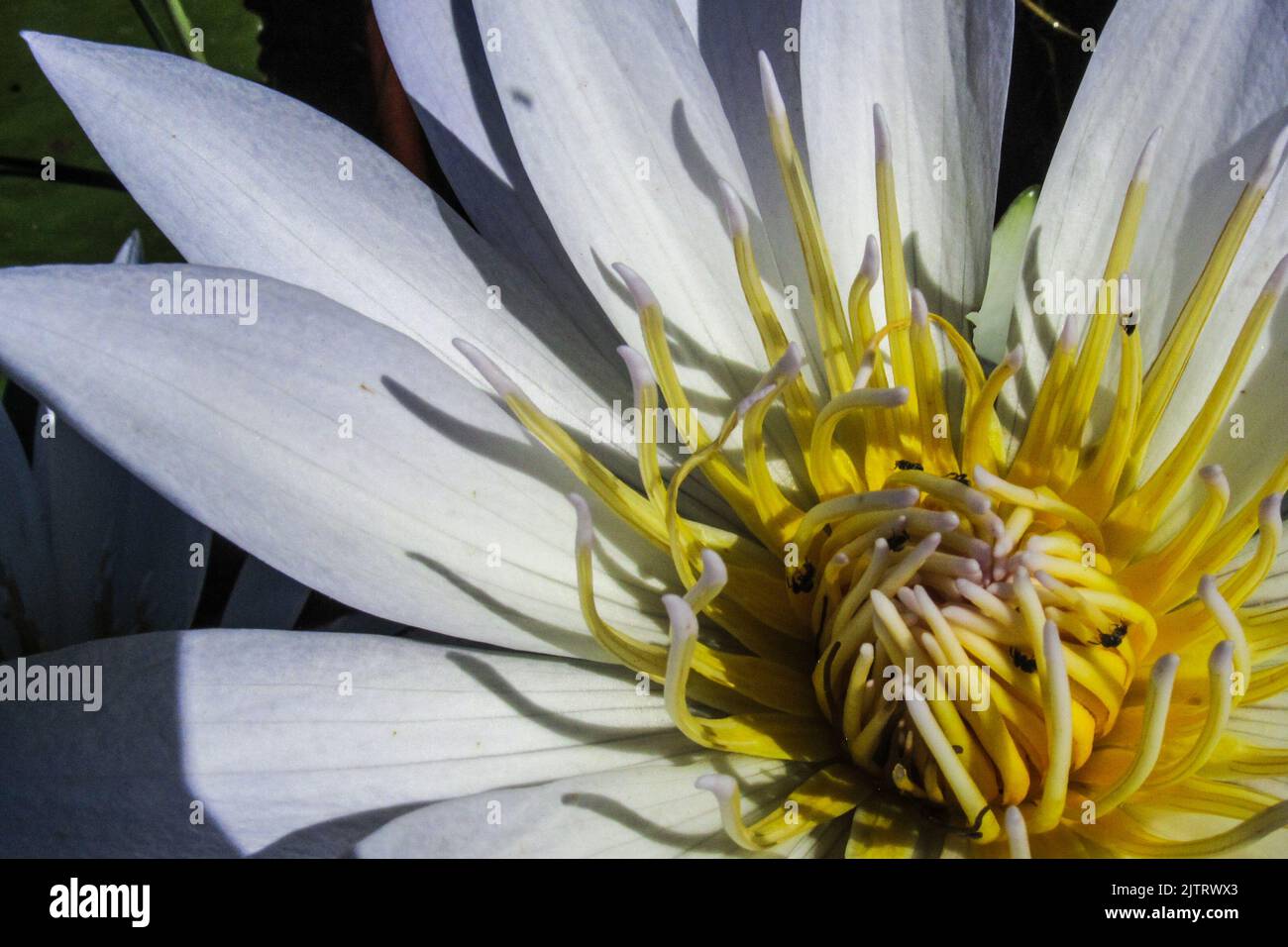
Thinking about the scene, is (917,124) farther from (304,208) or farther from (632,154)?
(304,208)

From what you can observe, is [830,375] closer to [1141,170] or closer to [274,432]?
[1141,170]

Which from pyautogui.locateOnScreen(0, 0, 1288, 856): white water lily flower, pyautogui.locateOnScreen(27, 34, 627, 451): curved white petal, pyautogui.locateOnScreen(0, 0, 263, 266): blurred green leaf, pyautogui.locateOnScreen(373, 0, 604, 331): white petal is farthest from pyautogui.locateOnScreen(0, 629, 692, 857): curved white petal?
pyautogui.locateOnScreen(0, 0, 263, 266): blurred green leaf

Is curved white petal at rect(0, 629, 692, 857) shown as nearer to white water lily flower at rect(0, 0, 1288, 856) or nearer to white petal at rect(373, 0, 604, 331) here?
white water lily flower at rect(0, 0, 1288, 856)

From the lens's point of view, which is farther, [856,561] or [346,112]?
[346,112]

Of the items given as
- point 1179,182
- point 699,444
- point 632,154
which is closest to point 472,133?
point 632,154
